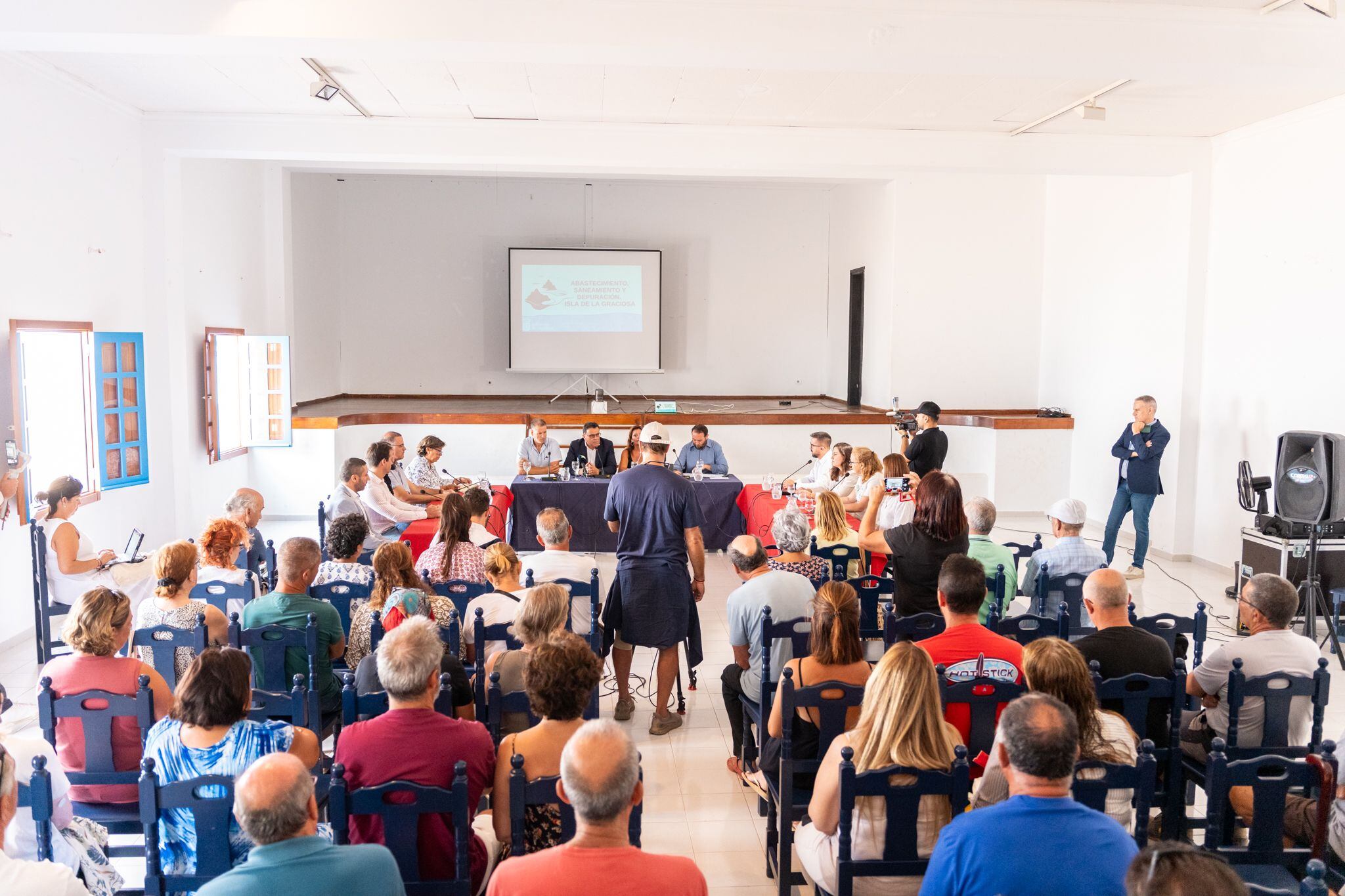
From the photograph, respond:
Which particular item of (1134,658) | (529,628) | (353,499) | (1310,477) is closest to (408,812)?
(529,628)

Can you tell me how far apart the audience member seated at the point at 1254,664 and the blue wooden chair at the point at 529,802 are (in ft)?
7.39

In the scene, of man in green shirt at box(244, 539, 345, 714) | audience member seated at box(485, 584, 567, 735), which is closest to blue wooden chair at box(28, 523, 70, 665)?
man in green shirt at box(244, 539, 345, 714)

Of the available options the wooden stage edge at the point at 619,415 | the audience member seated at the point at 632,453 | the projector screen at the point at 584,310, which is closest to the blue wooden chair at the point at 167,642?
the audience member seated at the point at 632,453

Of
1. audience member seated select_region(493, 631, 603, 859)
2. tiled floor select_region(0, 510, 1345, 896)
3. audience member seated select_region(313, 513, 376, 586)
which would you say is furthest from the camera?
audience member seated select_region(313, 513, 376, 586)

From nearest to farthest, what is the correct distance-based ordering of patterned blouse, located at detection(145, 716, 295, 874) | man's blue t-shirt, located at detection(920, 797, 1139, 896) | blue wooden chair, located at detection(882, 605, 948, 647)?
man's blue t-shirt, located at detection(920, 797, 1139, 896) < patterned blouse, located at detection(145, 716, 295, 874) < blue wooden chair, located at detection(882, 605, 948, 647)

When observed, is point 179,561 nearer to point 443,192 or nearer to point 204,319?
point 204,319

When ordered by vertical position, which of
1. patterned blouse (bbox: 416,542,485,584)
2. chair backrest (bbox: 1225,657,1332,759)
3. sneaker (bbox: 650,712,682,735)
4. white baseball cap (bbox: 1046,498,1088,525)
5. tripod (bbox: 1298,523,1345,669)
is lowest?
sneaker (bbox: 650,712,682,735)

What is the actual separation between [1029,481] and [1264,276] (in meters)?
3.61

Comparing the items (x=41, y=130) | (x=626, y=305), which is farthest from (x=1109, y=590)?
(x=626, y=305)

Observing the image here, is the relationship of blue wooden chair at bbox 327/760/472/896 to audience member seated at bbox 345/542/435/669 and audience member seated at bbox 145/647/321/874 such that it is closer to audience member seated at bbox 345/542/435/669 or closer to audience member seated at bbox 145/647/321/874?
audience member seated at bbox 145/647/321/874

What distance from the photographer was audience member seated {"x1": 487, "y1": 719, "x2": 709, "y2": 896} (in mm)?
1911

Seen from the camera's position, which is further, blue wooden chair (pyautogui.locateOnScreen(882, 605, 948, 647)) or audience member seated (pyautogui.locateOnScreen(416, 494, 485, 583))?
audience member seated (pyautogui.locateOnScreen(416, 494, 485, 583))

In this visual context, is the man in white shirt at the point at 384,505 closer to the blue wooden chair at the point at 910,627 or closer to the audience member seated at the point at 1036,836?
the blue wooden chair at the point at 910,627

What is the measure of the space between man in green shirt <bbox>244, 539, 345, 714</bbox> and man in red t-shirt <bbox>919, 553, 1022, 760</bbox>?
2263mm
